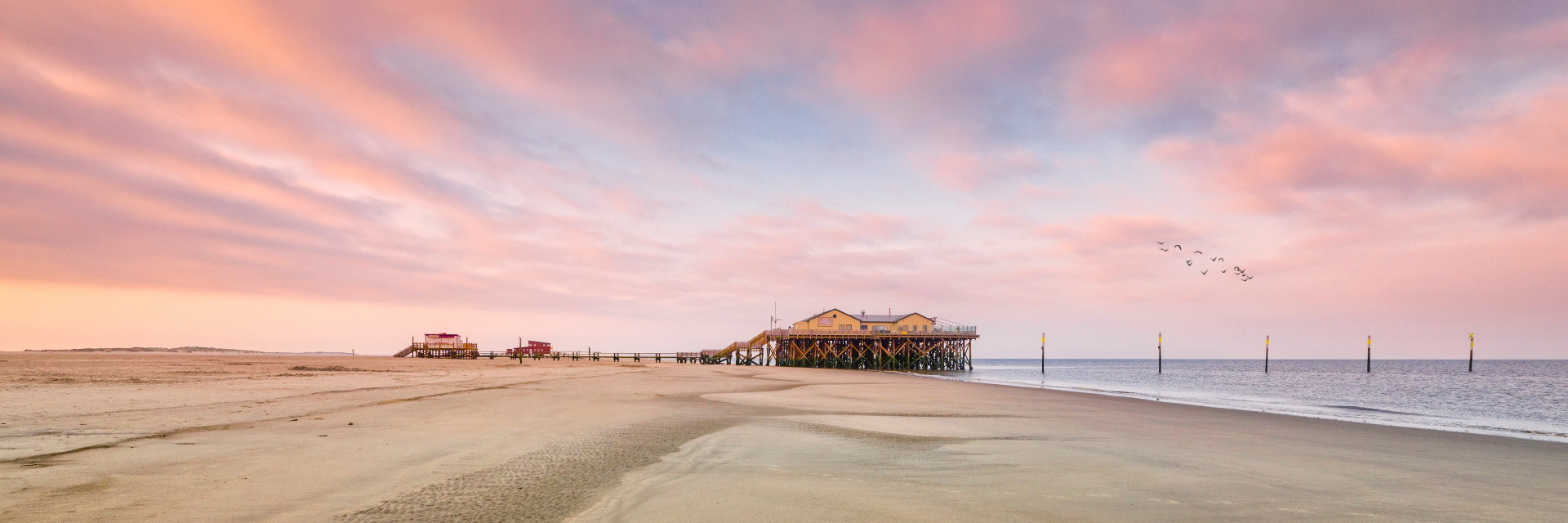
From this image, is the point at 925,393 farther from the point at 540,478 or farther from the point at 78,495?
the point at 78,495

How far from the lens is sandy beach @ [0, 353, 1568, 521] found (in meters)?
6.04

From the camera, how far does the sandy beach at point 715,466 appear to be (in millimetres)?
6043

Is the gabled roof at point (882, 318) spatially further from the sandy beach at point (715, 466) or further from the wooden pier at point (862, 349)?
the sandy beach at point (715, 466)

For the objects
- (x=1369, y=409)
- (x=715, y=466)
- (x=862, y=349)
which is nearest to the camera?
(x=715, y=466)

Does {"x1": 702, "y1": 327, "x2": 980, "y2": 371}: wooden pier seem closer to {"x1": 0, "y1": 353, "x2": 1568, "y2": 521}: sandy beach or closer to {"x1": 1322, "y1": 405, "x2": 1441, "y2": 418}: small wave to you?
{"x1": 1322, "y1": 405, "x2": 1441, "y2": 418}: small wave

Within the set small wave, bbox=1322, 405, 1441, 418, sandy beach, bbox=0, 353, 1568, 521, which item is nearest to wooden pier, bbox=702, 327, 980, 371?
small wave, bbox=1322, 405, 1441, 418

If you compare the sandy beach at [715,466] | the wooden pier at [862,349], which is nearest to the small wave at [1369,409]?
the sandy beach at [715,466]

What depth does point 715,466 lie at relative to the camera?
27.2 feet

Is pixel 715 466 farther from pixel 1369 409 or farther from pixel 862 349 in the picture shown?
pixel 862 349

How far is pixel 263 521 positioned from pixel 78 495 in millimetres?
2339

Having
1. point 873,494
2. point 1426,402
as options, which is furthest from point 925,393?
point 1426,402

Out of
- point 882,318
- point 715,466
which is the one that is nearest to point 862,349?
point 882,318

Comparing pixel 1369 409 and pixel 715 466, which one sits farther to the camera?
pixel 1369 409

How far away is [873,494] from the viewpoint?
6.81 m
